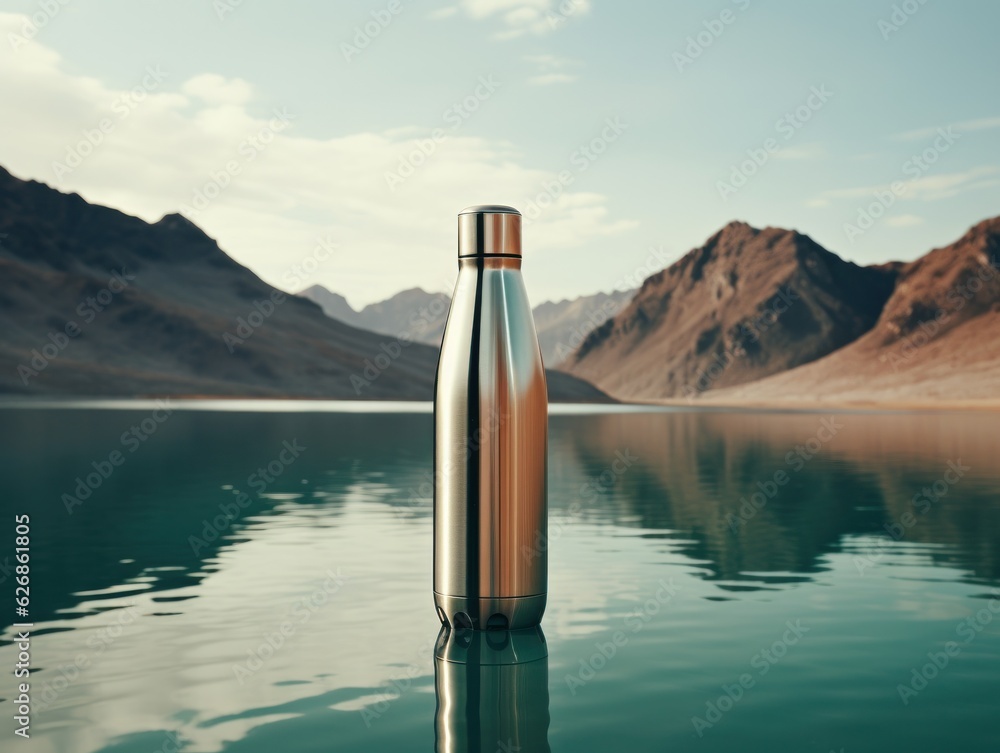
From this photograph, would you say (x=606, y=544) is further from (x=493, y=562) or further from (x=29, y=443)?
(x=29, y=443)

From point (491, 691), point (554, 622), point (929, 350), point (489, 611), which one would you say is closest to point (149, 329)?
point (929, 350)

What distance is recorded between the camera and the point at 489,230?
698cm

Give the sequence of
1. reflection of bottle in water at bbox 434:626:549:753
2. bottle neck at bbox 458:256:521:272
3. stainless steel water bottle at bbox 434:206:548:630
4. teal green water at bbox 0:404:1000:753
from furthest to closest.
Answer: bottle neck at bbox 458:256:521:272, stainless steel water bottle at bbox 434:206:548:630, teal green water at bbox 0:404:1000:753, reflection of bottle in water at bbox 434:626:549:753

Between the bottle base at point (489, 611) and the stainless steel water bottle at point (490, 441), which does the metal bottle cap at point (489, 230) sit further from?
the bottle base at point (489, 611)

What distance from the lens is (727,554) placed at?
1219 cm

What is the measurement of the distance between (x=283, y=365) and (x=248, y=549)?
457ft

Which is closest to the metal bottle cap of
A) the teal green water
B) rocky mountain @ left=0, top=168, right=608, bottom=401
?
the teal green water

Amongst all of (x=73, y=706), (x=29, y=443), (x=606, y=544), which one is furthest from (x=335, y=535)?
(x=29, y=443)

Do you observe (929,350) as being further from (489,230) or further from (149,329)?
(489,230)

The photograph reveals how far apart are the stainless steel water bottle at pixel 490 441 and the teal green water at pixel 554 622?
1.78ft

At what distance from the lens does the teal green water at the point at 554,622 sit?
5.59 metres

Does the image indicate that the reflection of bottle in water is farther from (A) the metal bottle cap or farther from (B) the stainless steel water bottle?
(A) the metal bottle cap

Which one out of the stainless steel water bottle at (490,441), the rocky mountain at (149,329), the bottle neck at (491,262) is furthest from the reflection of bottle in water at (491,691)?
the rocky mountain at (149,329)

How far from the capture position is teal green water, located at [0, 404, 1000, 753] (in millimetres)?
5586
